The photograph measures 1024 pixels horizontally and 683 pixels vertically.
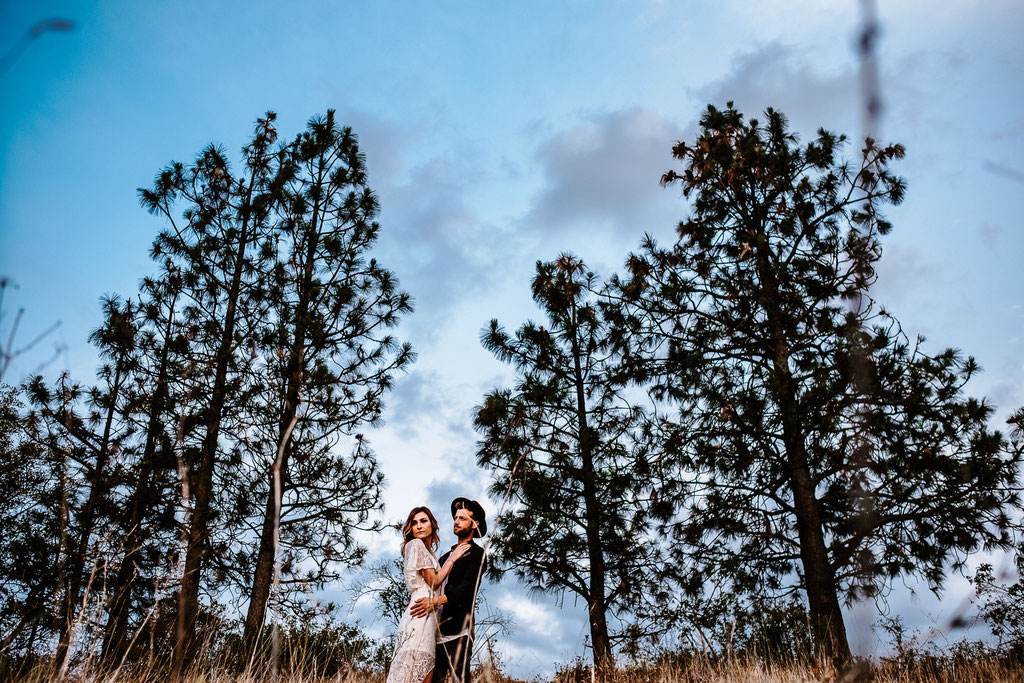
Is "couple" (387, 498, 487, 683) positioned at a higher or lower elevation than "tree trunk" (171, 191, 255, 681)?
lower

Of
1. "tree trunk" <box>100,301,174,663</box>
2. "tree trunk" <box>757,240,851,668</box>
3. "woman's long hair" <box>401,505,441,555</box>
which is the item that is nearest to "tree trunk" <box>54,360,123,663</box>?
"tree trunk" <box>100,301,174,663</box>

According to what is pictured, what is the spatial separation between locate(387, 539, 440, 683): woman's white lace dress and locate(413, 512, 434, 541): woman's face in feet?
0.52

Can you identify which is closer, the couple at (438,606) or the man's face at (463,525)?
the couple at (438,606)

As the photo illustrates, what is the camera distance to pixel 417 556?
5.70 metres

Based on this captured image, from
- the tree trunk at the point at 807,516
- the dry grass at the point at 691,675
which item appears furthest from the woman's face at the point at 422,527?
the tree trunk at the point at 807,516

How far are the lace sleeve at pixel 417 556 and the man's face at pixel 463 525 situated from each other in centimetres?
32

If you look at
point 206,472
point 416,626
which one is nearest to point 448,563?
point 416,626

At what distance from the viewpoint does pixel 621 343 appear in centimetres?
1158

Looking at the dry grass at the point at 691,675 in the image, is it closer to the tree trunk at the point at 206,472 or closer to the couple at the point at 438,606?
the couple at the point at 438,606

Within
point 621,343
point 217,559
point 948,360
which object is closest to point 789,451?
point 948,360

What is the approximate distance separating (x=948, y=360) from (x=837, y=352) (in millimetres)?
1878

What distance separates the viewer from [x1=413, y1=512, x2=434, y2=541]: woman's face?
19.6ft

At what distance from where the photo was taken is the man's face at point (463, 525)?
18.7 feet

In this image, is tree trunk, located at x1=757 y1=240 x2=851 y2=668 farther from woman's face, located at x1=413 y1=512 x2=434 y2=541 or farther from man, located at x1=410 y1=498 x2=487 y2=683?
woman's face, located at x1=413 y1=512 x2=434 y2=541
